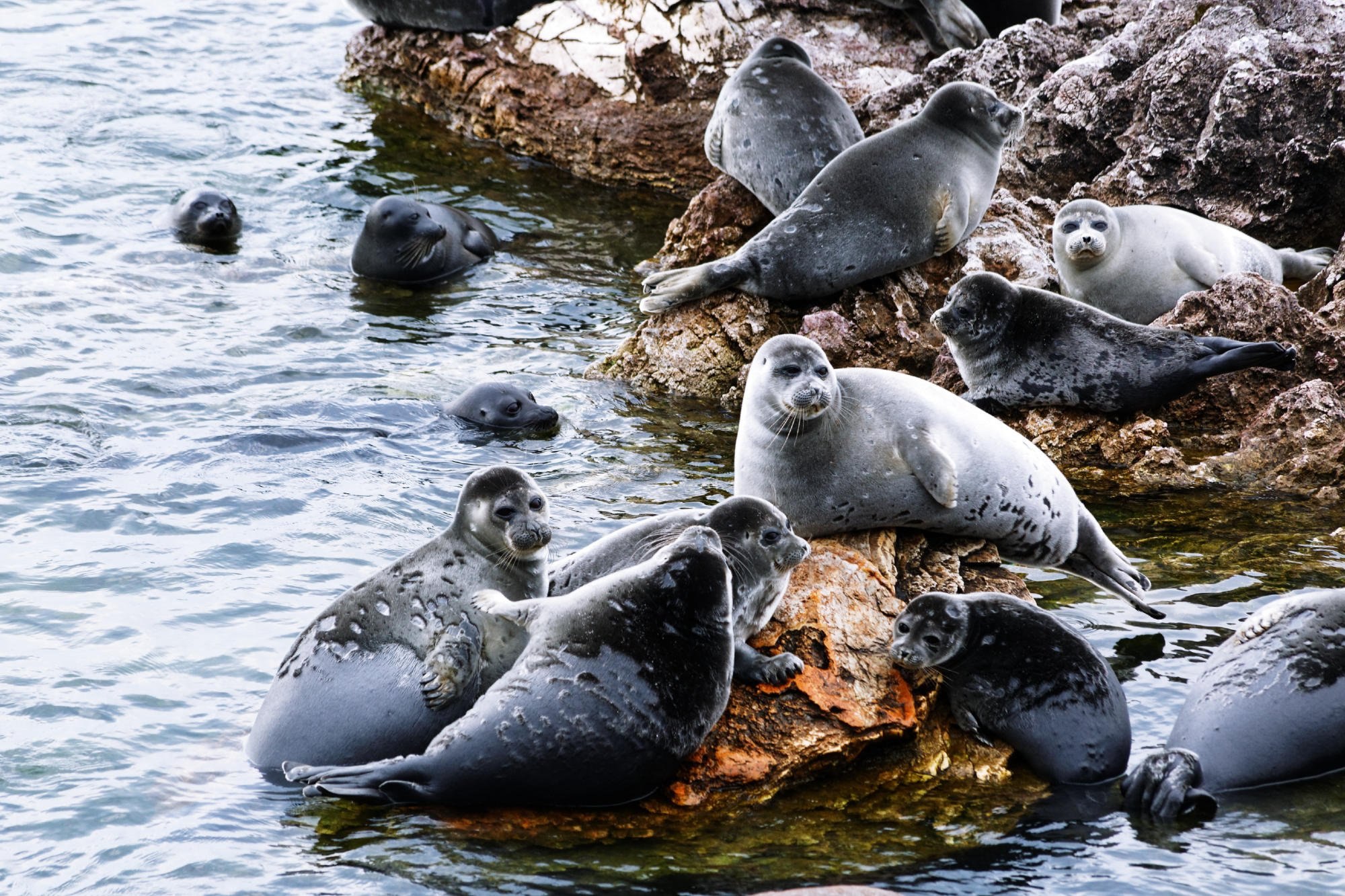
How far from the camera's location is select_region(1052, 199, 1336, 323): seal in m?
8.70

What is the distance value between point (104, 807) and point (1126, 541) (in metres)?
4.64

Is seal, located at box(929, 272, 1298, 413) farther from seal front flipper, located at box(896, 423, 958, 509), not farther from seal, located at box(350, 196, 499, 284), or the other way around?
seal, located at box(350, 196, 499, 284)

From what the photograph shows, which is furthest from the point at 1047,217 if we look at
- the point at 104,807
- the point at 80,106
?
the point at 80,106

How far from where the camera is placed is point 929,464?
591cm

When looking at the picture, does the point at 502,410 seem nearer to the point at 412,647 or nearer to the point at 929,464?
the point at 929,464

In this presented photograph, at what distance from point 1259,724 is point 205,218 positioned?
8.89 meters

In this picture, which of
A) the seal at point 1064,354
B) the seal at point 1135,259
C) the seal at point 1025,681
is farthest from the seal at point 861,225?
the seal at point 1025,681

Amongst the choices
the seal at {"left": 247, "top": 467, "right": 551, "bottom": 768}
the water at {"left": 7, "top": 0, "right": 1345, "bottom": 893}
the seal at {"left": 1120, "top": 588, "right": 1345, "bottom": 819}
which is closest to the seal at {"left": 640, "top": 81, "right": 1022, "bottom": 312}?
the water at {"left": 7, "top": 0, "right": 1345, "bottom": 893}

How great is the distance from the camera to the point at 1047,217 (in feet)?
32.9

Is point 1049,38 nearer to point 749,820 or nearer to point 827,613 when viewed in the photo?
point 827,613

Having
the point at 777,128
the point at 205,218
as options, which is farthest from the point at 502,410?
the point at 205,218

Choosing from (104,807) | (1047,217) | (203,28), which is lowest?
(104,807)

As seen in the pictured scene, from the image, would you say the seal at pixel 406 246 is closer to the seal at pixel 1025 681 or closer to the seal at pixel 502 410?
the seal at pixel 502 410

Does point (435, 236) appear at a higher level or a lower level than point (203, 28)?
lower
